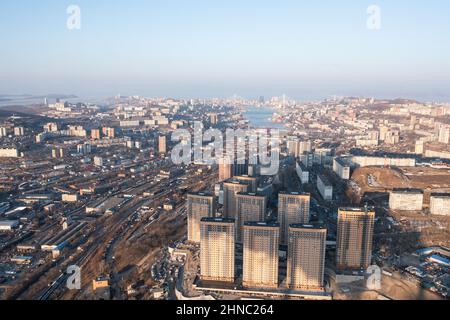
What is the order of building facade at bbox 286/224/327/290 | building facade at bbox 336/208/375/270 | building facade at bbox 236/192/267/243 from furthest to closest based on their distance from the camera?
building facade at bbox 236/192/267/243, building facade at bbox 336/208/375/270, building facade at bbox 286/224/327/290

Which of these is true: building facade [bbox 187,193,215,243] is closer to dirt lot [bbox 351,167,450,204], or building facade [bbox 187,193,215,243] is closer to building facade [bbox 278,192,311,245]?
building facade [bbox 278,192,311,245]

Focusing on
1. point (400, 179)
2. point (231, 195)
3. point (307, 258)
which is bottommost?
point (400, 179)

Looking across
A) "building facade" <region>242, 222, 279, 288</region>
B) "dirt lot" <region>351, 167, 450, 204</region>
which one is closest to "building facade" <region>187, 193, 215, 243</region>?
"building facade" <region>242, 222, 279, 288</region>

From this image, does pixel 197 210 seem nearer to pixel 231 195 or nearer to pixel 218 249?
pixel 231 195

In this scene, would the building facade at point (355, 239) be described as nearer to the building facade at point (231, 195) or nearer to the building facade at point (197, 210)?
the building facade at point (197, 210)

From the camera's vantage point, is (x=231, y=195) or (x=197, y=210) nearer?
(x=197, y=210)

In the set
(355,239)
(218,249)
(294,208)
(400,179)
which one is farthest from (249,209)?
(400,179)

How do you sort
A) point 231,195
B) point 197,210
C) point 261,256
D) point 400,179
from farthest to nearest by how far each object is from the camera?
1. point 400,179
2. point 231,195
3. point 197,210
4. point 261,256

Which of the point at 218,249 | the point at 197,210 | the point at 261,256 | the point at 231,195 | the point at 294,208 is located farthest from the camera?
the point at 231,195

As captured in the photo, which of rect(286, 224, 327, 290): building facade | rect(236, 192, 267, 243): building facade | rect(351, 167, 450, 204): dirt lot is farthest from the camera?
rect(351, 167, 450, 204): dirt lot

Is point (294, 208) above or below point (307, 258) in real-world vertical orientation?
above
